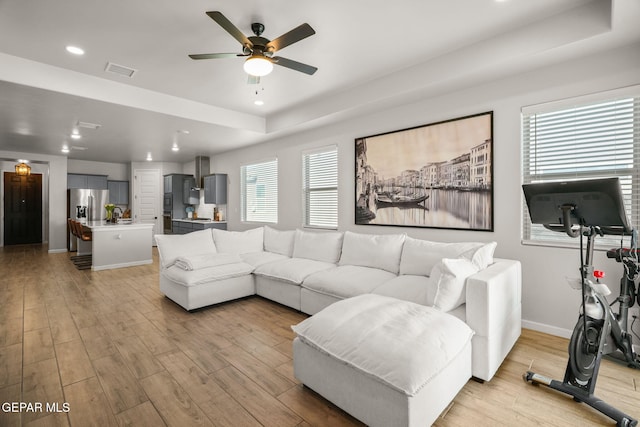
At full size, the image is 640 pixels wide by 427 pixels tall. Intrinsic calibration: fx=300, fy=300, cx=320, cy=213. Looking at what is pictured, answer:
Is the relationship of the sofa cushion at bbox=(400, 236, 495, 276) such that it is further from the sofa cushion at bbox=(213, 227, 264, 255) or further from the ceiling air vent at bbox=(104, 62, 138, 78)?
the ceiling air vent at bbox=(104, 62, 138, 78)

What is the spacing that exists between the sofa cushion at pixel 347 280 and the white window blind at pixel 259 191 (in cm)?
284

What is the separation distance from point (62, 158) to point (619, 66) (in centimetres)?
1081

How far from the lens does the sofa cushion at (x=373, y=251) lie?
3.36 m

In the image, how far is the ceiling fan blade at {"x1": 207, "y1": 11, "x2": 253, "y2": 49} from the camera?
2006mm

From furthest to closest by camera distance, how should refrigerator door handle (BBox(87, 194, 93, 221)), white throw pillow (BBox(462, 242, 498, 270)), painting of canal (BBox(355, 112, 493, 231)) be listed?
refrigerator door handle (BBox(87, 194, 93, 221))
painting of canal (BBox(355, 112, 493, 231))
white throw pillow (BBox(462, 242, 498, 270))

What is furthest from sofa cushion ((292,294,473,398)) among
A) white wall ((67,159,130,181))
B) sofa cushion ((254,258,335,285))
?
white wall ((67,159,130,181))

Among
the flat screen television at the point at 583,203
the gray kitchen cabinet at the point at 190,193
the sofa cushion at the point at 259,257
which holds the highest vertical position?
the gray kitchen cabinet at the point at 190,193

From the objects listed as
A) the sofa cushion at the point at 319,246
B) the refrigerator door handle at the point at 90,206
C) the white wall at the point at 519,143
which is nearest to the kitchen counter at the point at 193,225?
the refrigerator door handle at the point at 90,206

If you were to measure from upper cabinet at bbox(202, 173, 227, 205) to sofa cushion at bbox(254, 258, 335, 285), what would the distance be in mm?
3824

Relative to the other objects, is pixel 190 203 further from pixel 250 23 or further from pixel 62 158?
pixel 250 23

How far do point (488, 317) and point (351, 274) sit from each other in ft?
4.74

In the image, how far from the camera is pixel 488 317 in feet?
6.82

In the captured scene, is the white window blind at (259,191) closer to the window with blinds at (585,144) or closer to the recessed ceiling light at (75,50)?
the recessed ceiling light at (75,50)

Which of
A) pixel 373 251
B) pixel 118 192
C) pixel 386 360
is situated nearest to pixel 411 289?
pixel 373 251
